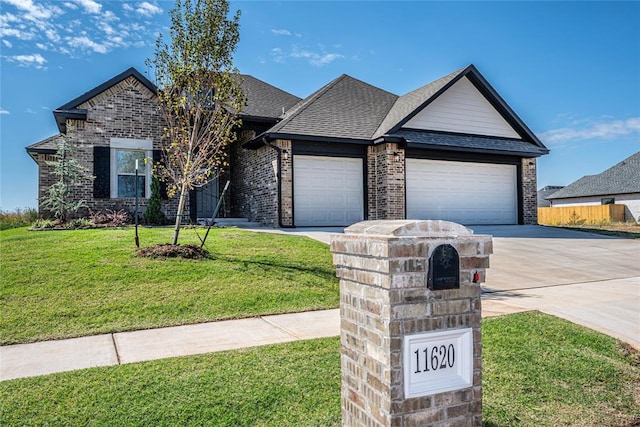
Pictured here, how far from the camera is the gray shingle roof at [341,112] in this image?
15.0 meters

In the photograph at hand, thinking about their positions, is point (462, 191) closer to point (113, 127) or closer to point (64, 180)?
point (113, 127)

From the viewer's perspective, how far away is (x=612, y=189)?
34000 mm

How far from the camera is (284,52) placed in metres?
11.5

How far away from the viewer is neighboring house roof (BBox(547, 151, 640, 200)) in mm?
32844

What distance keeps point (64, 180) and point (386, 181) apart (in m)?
10.6

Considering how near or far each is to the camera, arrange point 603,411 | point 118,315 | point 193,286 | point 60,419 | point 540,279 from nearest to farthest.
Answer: point 60,419 < point 603,411 < point 118,315 < point 193,286 < point 540,279

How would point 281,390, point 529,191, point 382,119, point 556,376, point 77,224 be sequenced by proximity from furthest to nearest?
point 529,191 < point 382,119 < point 77,224 < point 556,376 < point 281,390

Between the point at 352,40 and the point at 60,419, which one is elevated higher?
the point at 352,40

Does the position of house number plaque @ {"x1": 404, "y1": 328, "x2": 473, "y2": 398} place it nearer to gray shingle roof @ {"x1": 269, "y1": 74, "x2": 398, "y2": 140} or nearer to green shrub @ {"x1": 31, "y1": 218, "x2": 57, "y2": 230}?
gray shingle roof @ {"x1": 269, "y1": 74, "x2": 398, "y2": 140}

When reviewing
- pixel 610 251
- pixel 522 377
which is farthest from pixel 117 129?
pixel 610 251

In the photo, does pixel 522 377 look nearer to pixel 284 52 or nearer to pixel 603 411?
pixel 603 411

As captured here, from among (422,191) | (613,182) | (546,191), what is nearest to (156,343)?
(422,191)

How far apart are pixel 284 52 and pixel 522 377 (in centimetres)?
996

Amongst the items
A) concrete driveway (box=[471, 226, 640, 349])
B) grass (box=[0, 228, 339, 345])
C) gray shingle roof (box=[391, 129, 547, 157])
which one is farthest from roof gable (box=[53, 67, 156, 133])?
concrete driveway (box=[471, 226, 640, 349])
